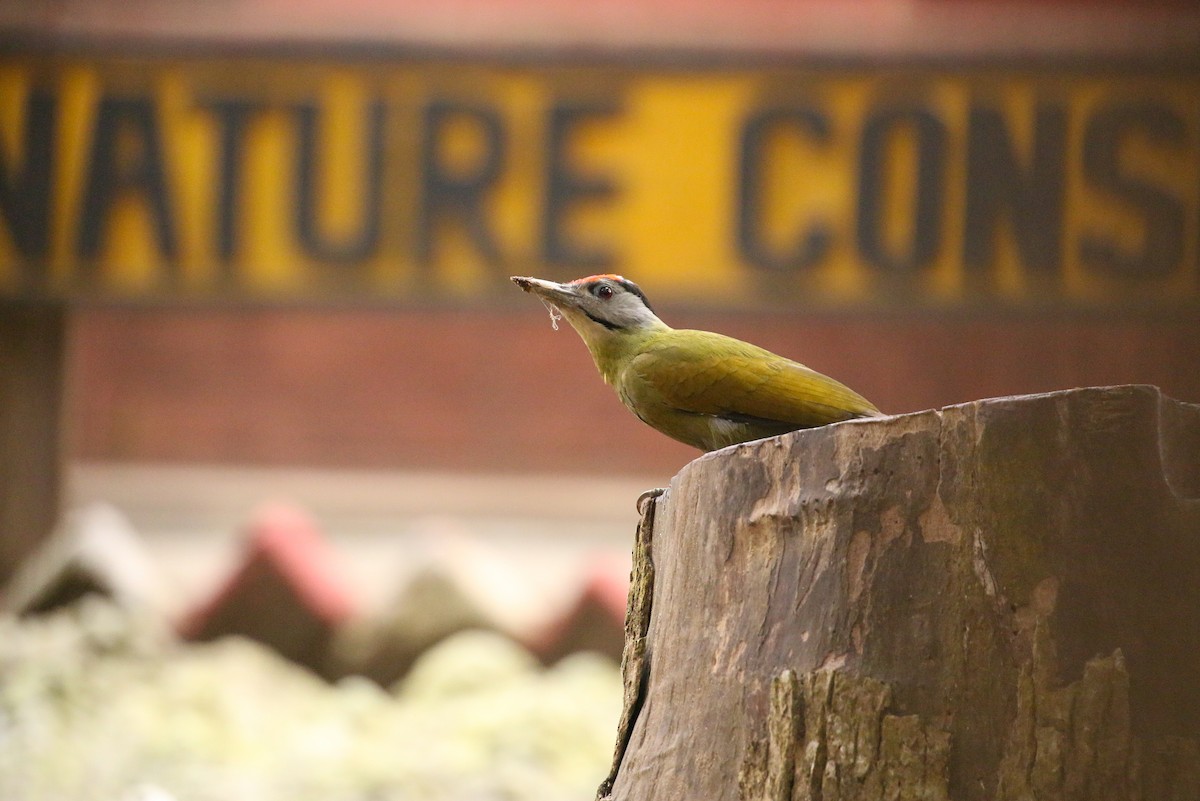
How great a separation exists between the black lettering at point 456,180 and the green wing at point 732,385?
269 centimetres

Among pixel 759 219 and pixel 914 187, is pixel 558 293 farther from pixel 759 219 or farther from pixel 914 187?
pixel 914 187

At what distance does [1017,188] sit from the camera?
172 inches

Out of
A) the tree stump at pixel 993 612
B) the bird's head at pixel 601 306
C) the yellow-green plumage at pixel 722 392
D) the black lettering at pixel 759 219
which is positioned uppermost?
the black lettering at pixel 759 219

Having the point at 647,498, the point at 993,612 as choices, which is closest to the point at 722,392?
the point at 647,498

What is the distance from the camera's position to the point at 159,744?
3273 millimetres

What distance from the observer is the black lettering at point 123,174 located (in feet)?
14.8

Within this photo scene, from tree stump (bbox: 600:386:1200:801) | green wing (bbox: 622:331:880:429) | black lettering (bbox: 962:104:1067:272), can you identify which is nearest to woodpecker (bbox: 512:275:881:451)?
green wing (bbox: 622:331:880:429)

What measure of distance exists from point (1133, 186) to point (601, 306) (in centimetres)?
294

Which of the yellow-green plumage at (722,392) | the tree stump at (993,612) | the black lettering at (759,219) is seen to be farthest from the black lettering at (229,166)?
the tree stump at (993,612)

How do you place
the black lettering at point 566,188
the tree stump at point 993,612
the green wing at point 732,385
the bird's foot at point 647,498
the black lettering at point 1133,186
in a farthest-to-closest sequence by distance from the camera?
the black lettering at point 566,188 < the black lettering at point 1133,186 < the green wing at point 732,385 < the bird's foot at point 647,498 < the tree stump at point 993,612

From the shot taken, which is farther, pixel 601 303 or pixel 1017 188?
pixel 1017 188

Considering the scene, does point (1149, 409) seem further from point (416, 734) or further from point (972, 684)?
point (416, 734)

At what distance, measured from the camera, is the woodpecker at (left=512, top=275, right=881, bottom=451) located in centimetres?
168

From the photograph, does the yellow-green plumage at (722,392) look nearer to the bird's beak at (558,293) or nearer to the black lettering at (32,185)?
the bird's beak at (558,293)
